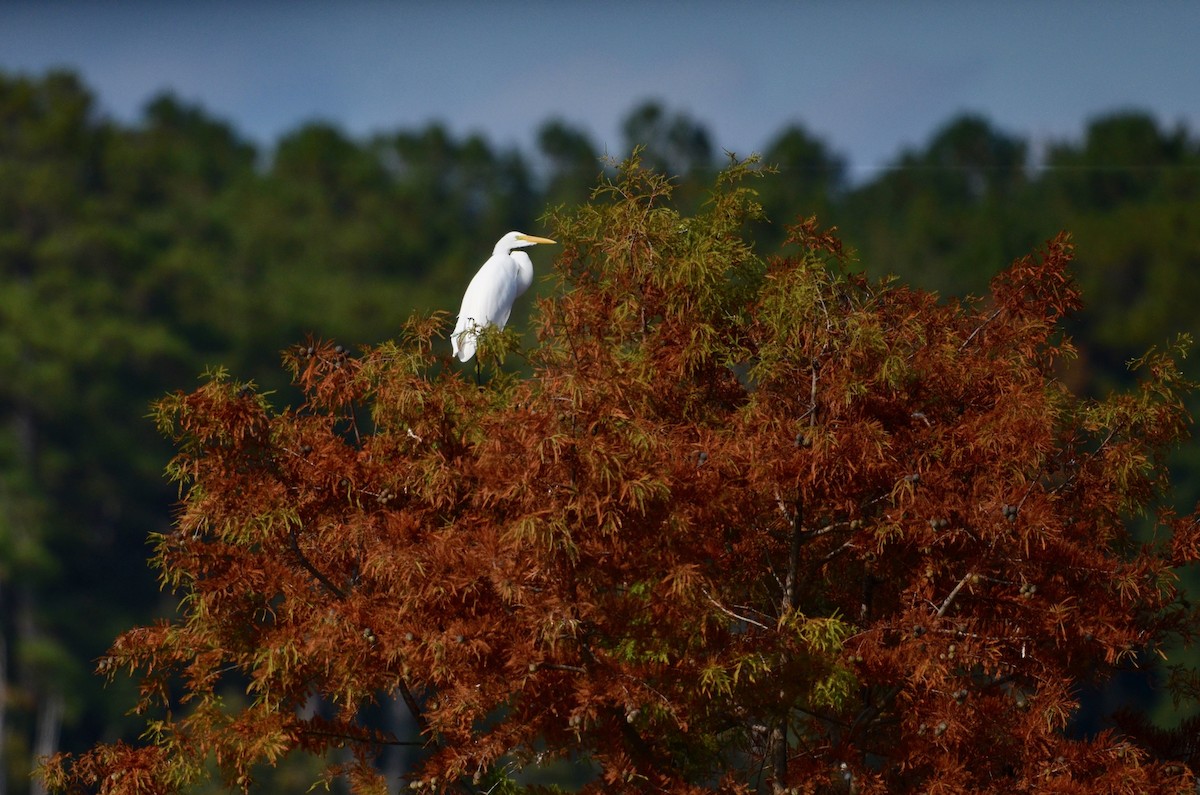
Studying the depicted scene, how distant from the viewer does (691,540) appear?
4.68 meters

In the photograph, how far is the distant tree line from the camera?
20.9 m

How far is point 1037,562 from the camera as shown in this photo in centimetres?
497

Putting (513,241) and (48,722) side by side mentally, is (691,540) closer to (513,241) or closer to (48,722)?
(513,241)

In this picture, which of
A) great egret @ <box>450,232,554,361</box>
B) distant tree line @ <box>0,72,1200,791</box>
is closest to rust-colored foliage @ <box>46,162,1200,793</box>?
great egret @ <box>450,232,554,361</box>

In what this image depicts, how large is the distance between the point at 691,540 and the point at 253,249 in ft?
76.5

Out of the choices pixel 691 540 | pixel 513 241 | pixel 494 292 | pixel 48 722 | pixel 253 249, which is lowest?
pixel 48 722

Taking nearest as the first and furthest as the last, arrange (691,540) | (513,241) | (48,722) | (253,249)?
(691,540) → (513,241) → (48,722) → (253,249)

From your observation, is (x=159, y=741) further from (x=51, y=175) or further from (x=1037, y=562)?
(x=51, y=175)

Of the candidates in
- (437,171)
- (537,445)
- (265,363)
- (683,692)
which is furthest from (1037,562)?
(437,171)

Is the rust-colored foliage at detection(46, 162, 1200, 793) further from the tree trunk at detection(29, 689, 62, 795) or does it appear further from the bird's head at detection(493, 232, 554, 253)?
the tree trunk at detection(29, 689, 62, 795)

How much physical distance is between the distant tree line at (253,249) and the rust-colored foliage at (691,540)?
1249 cm

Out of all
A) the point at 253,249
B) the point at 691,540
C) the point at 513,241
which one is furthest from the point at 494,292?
the point at 253,249

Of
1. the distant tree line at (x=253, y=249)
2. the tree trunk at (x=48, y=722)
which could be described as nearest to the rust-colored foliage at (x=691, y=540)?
the distant tree line at (x=253, y=249)

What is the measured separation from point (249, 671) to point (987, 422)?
2.62 m
